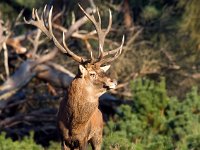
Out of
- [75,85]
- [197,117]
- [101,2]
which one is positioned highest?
[101,2]


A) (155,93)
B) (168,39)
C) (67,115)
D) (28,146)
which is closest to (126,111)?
(155,93)

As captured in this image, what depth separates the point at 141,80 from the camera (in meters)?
18.1

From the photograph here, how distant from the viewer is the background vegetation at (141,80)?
601 inches

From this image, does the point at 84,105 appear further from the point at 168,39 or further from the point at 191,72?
the point at 168,39

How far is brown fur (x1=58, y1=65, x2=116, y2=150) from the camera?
10700 mm

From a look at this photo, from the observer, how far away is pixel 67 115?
35.6 feet

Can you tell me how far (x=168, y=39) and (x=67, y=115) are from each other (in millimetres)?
14363

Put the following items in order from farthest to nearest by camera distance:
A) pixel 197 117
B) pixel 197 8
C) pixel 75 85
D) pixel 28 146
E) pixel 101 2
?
pixel 197 8
pixel 101 2
pixel 197 117
pixel 28 146
pixel 75 85

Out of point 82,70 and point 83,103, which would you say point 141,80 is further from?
point 82,70

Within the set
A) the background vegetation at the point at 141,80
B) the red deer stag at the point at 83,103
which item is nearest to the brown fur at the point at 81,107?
the red deer stag at the point at 83,103

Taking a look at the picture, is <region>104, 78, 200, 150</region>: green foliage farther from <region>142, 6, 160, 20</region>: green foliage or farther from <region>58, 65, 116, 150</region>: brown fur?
<region>142, 6, 160, 20</region>: green foliage

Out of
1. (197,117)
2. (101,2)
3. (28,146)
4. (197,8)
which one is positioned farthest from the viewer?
(197,8)

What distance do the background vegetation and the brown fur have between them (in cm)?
50

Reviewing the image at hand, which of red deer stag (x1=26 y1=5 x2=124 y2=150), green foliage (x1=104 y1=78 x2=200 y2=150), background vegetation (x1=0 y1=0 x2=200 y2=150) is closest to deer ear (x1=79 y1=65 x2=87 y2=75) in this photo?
red deer stag (x1=26 y1=5 x2=124 y2=150)
